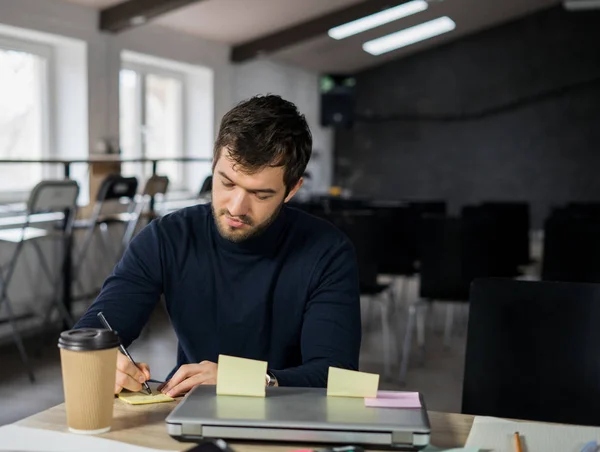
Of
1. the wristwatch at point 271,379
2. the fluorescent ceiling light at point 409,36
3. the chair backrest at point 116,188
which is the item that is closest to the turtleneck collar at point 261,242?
the wristwatch at point 271,379

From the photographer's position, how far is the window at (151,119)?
23.6ft

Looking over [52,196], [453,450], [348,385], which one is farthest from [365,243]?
[453,450]

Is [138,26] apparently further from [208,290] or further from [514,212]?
[208,290]

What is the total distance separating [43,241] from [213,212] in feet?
13.6

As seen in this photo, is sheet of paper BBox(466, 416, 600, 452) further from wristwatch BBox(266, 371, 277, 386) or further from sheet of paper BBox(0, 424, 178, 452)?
sheet of paper BBox(0, 424, 178, 452)

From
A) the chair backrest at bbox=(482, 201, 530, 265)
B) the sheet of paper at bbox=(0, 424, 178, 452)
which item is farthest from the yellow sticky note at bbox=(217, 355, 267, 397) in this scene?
the chair backrest at bbox=(482, 201, 530, 265)

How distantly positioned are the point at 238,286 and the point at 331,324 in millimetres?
208

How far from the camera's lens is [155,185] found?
558cm

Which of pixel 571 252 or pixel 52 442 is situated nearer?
pixel 52 442

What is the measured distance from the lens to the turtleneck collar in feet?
5.19

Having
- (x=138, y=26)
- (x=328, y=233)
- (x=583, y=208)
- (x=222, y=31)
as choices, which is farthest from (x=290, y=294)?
(x=222, y=31)

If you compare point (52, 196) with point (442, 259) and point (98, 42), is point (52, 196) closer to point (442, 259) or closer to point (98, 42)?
point (442, 259)

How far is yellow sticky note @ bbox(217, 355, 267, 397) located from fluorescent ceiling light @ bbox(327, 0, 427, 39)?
7391 millimetres

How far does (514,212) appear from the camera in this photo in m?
5.61
